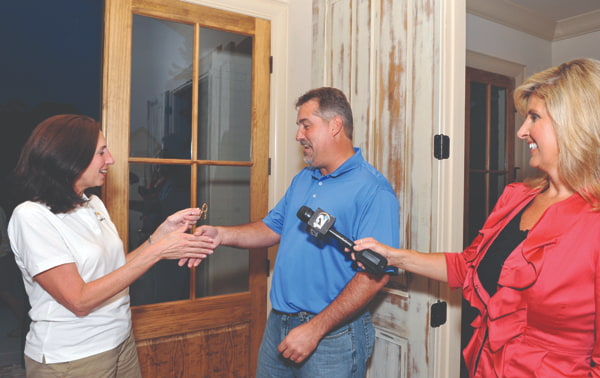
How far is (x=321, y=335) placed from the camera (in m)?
1.41

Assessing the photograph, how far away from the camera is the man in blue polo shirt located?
56.2 inches

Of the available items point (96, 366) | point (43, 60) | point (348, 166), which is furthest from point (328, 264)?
point (43, 60)

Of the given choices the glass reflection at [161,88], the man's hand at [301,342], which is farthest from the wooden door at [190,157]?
the man's hand at [301,342]

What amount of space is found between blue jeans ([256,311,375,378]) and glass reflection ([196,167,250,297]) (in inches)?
27.0

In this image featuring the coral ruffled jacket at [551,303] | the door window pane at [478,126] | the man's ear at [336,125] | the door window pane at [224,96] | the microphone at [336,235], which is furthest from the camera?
the door window pane at [478,126]

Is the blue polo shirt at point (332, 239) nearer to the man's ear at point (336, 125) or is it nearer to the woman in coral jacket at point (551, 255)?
Result: the man's ear at point (336, 125)

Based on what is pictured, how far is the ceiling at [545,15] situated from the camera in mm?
3516

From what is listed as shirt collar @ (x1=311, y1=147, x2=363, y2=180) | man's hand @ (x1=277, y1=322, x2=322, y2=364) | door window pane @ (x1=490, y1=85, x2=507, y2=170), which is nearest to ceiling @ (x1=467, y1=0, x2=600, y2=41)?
door window pane @ (x1=490, y1=85, x2=507, y2=170)

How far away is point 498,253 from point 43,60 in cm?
332

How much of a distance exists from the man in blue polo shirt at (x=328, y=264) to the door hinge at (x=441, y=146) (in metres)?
0.22

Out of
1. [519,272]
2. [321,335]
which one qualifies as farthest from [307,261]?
[519,272]

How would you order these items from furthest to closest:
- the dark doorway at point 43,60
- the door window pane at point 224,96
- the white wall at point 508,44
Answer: the white wall at point 508,44 → the dark doorway at point 43,60 → the door window pane at point 224,96

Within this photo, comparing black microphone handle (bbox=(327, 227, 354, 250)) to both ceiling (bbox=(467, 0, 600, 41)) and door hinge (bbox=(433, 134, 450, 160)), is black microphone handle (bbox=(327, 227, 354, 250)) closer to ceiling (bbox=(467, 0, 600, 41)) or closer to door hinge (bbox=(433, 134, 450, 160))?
door hinge (bbox=(433, 134, 450, 160))

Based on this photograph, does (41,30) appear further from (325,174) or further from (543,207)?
(543,207)
